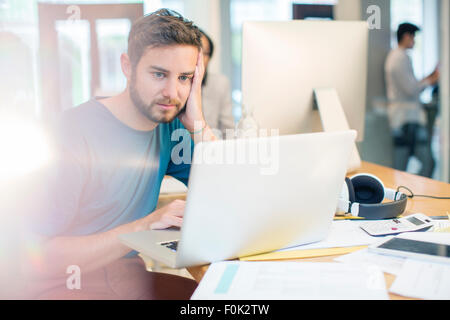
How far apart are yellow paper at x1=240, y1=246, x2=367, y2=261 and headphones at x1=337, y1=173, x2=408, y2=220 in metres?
0.20

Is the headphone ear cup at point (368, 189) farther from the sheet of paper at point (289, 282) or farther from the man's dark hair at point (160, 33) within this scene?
the man's dark hair at point (160, 33)

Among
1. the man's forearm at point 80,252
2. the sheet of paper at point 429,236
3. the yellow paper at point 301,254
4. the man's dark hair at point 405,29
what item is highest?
the man's dark hair at point 405,29

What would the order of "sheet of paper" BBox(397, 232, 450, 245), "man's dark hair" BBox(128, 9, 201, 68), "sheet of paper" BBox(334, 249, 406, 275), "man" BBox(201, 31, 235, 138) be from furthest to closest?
"man" BBox(201, 31, 235, 138)
"man's dark hair" BBox(128, 9, 201, 68)
"sheet of paper" BBox(397, 232, 450, 245)
"sheet of paper" BBox(334, 249, 406, 275)

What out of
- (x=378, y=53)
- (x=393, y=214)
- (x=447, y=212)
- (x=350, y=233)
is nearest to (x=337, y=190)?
(x=350, y=233)

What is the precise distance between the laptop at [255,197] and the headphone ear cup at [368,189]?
13.3 inches

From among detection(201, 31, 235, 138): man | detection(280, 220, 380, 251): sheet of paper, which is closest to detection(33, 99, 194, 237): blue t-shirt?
detection(280, 220, 380, 251): sheet of paper

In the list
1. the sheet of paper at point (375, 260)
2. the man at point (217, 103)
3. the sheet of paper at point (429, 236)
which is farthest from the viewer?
the man at point (217, 103)

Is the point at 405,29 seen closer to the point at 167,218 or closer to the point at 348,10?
the point at 348,10

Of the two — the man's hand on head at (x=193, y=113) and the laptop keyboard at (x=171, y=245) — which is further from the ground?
the man's hand on head at (x=193, y=113)

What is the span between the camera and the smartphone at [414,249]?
86cm

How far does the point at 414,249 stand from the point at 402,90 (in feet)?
9.20

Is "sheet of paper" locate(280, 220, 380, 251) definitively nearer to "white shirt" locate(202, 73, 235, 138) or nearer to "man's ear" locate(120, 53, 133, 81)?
"man's ear" locate(120, 53, 133, 81)

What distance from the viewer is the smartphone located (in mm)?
856

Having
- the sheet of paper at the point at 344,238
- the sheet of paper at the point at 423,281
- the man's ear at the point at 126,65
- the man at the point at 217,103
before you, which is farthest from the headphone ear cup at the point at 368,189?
the man at the point at 217,103
